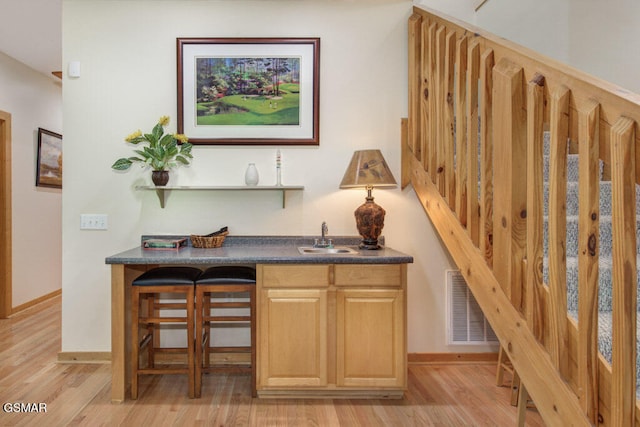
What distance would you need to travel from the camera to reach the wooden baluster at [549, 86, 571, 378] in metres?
1.19

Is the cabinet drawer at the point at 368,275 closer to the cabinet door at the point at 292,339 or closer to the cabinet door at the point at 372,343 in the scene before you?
the cabinet door at the point at 372,343

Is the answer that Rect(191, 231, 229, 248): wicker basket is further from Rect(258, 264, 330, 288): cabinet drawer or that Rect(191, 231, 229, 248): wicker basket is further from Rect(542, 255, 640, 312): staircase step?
Rect(542, 255, 640, 312): staircase step

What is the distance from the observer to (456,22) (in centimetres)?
201

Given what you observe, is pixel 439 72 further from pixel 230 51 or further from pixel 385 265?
pixel 230 51

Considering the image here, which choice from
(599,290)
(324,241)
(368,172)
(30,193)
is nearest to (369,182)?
(368,172)

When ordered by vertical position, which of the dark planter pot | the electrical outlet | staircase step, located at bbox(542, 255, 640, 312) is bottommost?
staircase step, located at bbox(542, 255, 640, 312)

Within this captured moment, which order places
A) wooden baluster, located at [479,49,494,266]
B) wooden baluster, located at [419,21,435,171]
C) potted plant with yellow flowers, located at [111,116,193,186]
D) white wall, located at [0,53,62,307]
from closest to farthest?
wooden baluster, located at [479,49,494,266] < wooden baluster, located at [419,21,435,171] < potted plant with yellow flowers, located at [111,116,193,186] < white wall, located at [0,53,62,307]

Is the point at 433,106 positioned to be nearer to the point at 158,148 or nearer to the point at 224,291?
the point at 224,291

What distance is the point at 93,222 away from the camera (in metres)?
2.78

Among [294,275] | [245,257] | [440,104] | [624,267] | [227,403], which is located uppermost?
[440,104]

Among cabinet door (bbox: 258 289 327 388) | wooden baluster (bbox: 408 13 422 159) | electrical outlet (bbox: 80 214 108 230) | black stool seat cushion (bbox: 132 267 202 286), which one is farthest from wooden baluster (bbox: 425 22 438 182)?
electrical outlet (bbox: 80 214 108 230)

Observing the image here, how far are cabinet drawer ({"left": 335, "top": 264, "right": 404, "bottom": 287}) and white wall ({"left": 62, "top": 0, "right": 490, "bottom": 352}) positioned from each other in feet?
2.06

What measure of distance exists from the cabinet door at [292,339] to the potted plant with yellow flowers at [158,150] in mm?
1213

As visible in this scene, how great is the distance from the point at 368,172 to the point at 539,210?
131 cm
